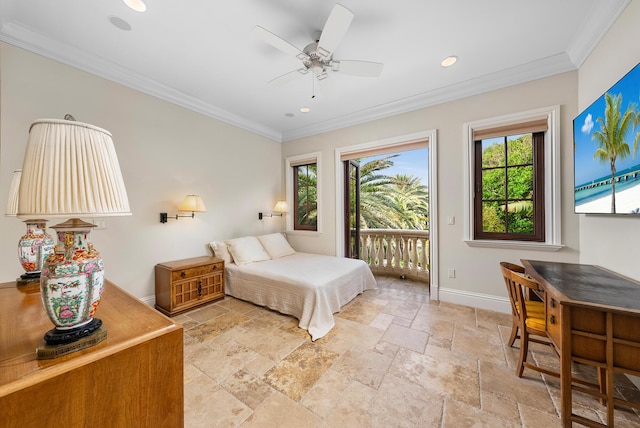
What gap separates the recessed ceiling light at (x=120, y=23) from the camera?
1941mm

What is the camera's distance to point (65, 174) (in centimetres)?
72

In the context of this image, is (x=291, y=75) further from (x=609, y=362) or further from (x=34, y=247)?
(x=609, y=362)

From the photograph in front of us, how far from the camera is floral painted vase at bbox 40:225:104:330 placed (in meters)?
0.75

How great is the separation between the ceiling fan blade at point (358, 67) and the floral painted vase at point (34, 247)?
2.37 m

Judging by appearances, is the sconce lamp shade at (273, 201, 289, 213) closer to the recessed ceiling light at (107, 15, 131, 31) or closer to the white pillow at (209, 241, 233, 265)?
the white pillow at (209, 241, 233, 265)

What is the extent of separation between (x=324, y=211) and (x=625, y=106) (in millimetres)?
3332

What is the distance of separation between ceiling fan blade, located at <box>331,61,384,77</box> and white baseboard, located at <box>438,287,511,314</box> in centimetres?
273

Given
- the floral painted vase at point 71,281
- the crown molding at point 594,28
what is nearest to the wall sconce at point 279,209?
the floral painted vase at point 71,281

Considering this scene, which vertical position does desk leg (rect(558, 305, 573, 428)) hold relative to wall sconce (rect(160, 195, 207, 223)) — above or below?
below

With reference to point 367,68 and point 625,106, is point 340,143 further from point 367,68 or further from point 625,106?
point 625,106

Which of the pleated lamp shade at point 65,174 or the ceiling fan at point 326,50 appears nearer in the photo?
the pleated lamp shade at point 65,174

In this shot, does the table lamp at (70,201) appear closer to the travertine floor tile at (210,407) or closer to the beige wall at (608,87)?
the travertine floor tile at (210,407)

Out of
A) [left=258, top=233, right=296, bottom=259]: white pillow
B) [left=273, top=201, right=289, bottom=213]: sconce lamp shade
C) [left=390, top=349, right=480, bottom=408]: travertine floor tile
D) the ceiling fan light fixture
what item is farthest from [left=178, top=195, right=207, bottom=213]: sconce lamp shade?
[left=390, top=349, right=480, bottom=408]: travertine floor tile

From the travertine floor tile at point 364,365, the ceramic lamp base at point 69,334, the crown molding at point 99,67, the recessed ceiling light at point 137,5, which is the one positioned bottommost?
the travertine floor tile at point 364,365
